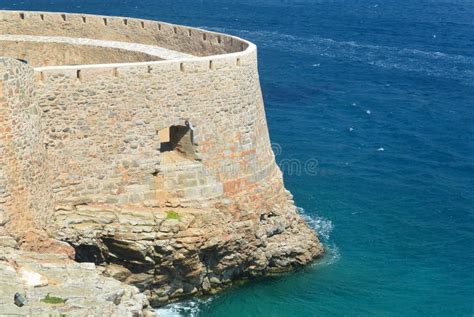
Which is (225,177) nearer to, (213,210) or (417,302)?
(213,210)

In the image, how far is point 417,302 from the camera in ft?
95.8

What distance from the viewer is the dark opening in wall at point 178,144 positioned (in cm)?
2728

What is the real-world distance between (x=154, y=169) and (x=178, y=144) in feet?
4.79

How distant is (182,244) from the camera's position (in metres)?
26.8

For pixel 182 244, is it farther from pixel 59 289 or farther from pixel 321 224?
pixel 321 224

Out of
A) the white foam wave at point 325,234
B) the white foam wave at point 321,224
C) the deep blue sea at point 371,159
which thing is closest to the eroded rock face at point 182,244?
the deep blue sea at point 371,159

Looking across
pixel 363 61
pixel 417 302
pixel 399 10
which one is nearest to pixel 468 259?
pixel 417 302

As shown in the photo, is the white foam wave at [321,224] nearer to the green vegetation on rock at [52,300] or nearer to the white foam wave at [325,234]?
the white foam wave at [325,234]

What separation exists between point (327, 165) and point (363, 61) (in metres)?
27.9

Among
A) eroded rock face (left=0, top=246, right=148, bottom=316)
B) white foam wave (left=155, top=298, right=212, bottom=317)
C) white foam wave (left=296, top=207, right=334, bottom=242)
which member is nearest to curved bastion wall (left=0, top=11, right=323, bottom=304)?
white foam wave (left=155, top=298, right=212, bottom=317)

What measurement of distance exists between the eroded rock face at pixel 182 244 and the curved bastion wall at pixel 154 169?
4cm

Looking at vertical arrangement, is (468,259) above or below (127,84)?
below

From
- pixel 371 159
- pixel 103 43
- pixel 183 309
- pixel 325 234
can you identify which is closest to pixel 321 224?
pixel 325 234

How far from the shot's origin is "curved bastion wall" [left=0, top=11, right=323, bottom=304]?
79.0ft
